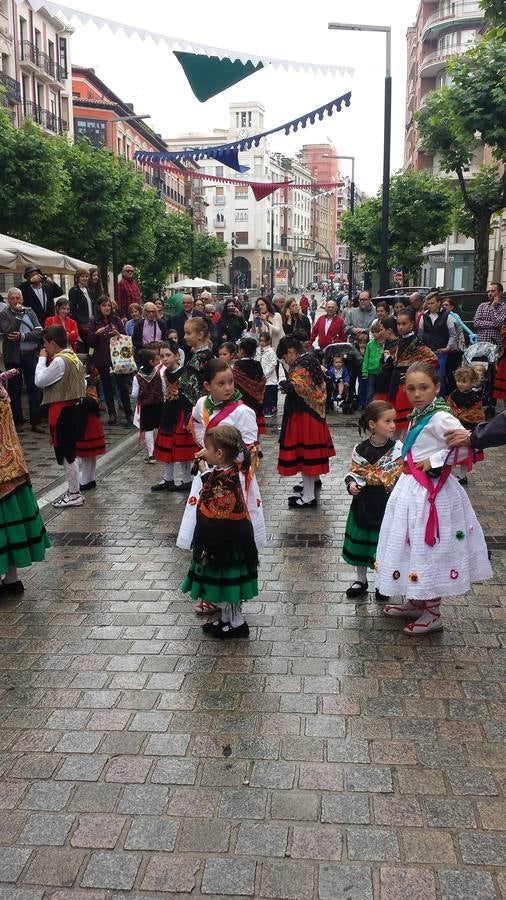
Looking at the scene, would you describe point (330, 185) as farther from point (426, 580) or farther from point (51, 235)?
point (426, 580)

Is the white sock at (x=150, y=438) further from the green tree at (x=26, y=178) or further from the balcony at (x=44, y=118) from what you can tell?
the balcony at (x=44, y=118)

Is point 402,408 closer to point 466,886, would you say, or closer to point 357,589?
point 357,589

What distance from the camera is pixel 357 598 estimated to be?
19.7 ft

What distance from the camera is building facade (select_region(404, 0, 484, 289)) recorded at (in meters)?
50.9

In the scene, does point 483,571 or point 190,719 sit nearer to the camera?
point 190,719

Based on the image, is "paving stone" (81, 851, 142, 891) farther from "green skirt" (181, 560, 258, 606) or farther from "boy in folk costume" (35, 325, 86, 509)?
"boy in folk costume" (35, 325, 86, 509)

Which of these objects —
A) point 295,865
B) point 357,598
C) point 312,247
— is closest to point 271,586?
point 357,598

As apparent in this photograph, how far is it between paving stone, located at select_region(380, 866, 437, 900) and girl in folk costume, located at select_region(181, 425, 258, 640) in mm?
2191

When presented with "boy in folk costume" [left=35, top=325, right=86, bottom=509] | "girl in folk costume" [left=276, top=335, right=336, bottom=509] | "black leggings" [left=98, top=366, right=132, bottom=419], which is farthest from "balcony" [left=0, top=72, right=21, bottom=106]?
"girl in folk costume" [left=276, top=335, right=336, bottom=509]

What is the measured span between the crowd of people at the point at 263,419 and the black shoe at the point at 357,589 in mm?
15

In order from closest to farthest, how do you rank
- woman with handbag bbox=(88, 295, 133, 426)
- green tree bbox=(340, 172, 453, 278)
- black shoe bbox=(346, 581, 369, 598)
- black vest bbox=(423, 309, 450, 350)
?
black shoe bbox=(346, 581, 369, 598) → black vest bbox=(423, 309, 450, 350) → woman with handbag bbox=(88, 295, 133, 426) → green tree bbox=(340, 172, 453, 278)

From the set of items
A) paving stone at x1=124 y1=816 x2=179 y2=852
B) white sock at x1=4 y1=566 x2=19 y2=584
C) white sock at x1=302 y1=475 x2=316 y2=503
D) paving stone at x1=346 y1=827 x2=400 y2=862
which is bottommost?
paving stone at x1=124 y1=816 x2=179 y2=852

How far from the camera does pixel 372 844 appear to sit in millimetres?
3295

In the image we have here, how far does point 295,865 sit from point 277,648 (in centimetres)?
201
